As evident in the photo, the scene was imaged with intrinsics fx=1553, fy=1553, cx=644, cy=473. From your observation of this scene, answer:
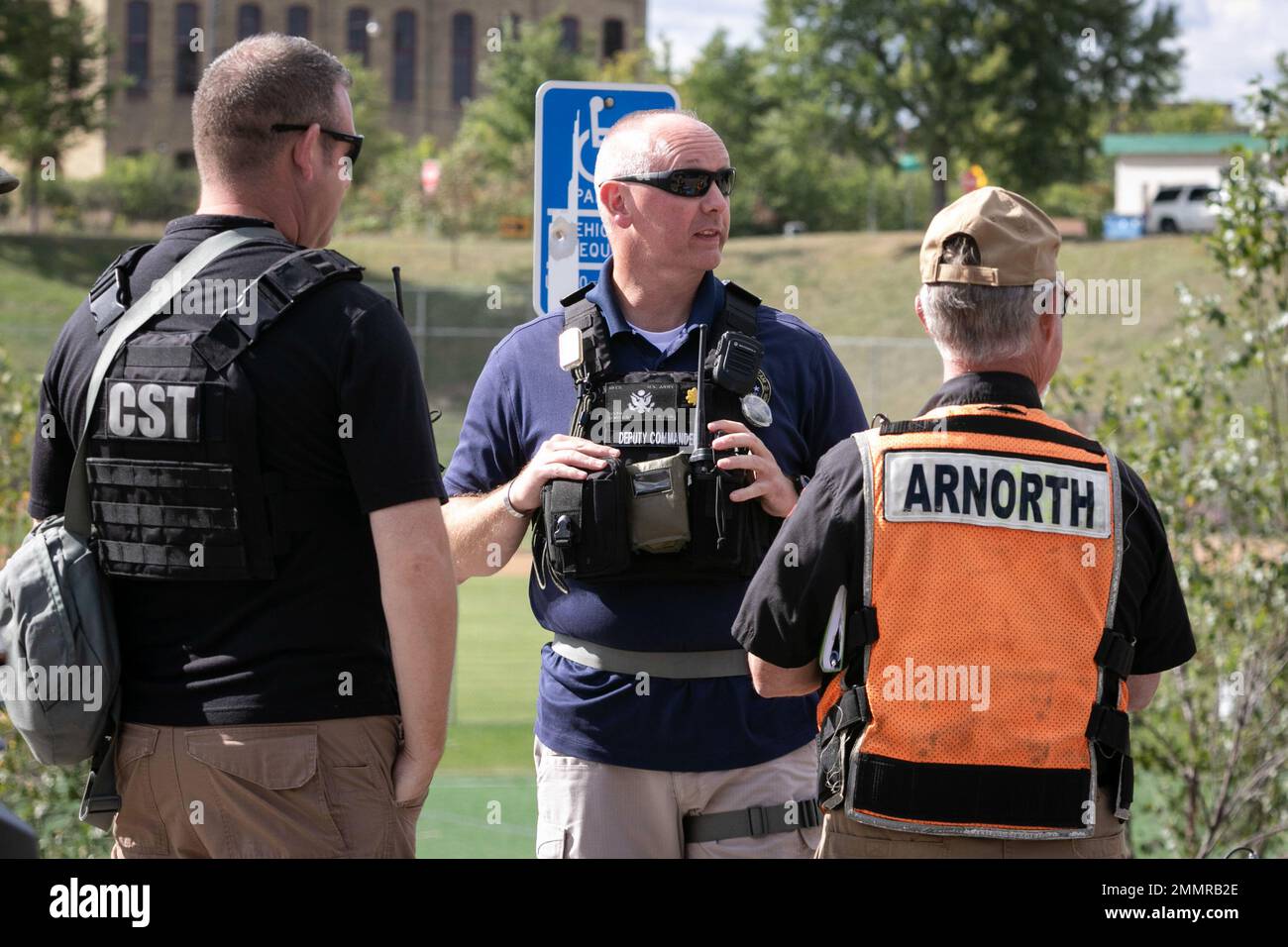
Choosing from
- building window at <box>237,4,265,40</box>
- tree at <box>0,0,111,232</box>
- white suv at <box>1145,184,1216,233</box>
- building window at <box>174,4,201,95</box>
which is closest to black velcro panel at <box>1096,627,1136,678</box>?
tree at <box>0,0,111,232</box>

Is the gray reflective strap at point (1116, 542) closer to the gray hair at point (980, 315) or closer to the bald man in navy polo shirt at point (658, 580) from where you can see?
the gray hair at point (980, 315)

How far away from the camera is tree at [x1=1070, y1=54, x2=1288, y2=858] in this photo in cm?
689

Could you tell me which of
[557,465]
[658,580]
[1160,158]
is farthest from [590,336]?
[1160,158]

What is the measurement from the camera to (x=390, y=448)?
2.80m

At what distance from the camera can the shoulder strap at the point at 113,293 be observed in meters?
2.93

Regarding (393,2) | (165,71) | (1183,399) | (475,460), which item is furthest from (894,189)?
(475,460)

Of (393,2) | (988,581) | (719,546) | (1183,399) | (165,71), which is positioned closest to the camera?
(988,581)

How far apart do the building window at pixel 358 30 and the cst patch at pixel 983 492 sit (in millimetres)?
64551

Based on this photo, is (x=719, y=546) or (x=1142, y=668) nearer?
(x=1142, y=668)

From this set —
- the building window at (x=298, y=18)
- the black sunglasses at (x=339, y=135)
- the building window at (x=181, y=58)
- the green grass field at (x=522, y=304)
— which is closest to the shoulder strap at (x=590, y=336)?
the black sunglasses at (x=339, y=135)

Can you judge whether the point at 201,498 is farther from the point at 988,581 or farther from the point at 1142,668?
the point at 1142,668

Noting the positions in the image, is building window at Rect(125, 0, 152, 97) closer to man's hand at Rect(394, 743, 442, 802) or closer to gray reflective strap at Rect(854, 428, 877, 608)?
man's hand at Rect(394, 743, 442, 802)
